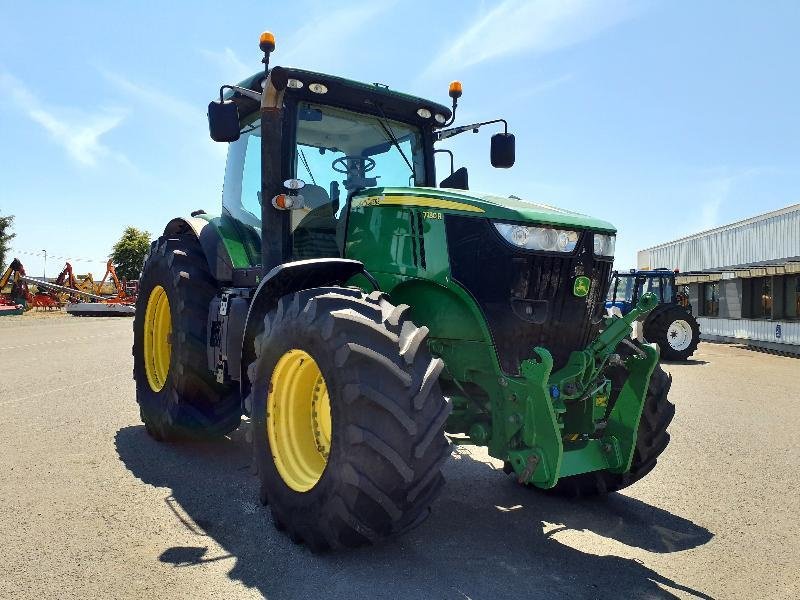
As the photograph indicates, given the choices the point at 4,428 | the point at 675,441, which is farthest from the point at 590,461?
the point at 4,428

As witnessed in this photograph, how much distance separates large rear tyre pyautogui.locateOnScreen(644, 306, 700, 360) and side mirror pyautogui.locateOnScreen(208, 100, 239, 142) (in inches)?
469

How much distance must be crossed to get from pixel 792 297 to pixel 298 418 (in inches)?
713

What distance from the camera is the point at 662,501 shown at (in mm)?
4516

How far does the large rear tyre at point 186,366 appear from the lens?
5.21 metres

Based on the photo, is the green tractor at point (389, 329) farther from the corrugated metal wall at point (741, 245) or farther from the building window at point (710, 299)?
the building window at point (710, 299)

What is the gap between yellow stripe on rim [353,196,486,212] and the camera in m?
3.72

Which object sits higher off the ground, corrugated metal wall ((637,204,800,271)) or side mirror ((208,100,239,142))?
corrugated metal wall ((637,204,800,271))

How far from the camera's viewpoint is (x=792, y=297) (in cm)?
1794

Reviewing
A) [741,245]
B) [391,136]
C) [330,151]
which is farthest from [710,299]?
[330,151]

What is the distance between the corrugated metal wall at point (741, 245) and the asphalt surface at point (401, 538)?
1386 cm

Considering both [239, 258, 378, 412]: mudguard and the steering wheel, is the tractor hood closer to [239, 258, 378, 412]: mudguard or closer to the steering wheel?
[239, 258, 378, 412]: mudguard

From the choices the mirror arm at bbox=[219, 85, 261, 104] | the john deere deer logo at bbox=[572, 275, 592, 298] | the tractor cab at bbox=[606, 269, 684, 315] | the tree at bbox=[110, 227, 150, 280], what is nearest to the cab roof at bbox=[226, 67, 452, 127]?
the mirror arm at bbox=[219, 85, 261, 104]

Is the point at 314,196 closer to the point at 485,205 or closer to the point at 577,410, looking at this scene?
the point at 485,205

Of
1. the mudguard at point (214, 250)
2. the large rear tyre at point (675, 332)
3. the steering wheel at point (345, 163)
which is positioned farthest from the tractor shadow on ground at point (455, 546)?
the large rear tyre at point (675, 332)
